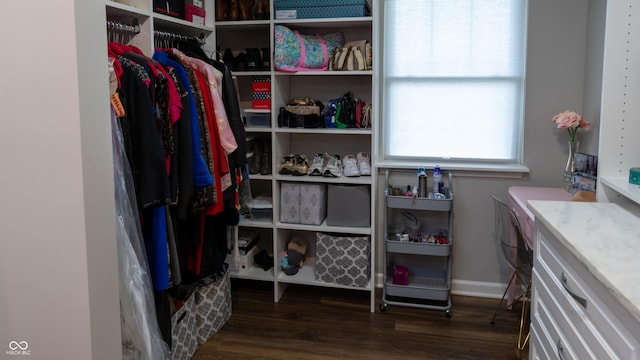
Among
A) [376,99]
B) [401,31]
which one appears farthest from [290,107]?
[401,31]

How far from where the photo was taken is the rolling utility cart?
3244 mm

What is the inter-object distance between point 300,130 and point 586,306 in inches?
85.9

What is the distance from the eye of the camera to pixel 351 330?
3072 millimetres

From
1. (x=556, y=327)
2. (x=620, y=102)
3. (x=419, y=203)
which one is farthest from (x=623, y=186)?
(x=419, y=203)

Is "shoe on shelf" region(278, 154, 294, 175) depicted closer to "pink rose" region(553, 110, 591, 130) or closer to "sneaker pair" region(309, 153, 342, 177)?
"sneaker pair" region(309, 153, 342, 177)

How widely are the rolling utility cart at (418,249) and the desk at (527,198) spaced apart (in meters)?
0.39

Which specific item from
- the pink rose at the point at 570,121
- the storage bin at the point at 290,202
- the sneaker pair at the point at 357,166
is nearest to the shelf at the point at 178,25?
the storage bin at the point at 290,202

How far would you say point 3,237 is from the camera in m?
1.40

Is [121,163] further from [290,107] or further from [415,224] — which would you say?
[415,224]

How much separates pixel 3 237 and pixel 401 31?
9.10ft

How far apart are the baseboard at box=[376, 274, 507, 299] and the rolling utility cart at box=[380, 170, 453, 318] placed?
0.15 metres

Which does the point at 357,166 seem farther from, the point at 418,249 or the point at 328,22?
the point at 328,22

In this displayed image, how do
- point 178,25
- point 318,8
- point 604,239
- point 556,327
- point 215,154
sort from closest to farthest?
point 604,239
point 556,327
point 215,154
point 178,25
point 318,8

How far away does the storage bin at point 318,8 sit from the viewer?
3.12m
